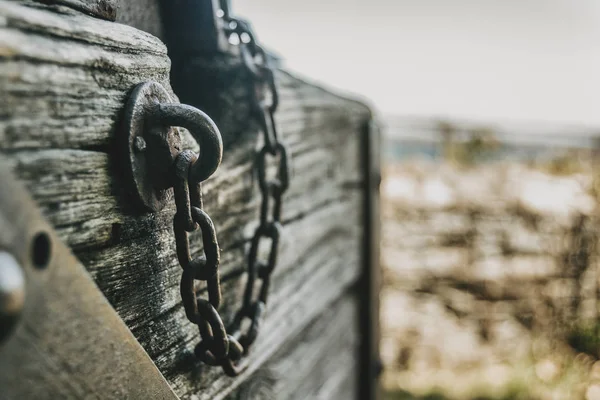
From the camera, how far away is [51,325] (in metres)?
0.51

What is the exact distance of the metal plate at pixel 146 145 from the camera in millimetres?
678

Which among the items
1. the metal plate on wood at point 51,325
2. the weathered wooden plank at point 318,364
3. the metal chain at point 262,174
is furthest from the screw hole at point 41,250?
the weathered wooden plank at point 318,364

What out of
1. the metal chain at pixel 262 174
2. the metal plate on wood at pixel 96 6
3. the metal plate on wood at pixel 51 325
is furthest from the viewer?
the metal chain at pixel 262 174

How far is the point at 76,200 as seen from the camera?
24.2 inches

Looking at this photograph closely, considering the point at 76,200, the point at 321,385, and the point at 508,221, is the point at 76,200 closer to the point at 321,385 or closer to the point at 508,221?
the point at 321,385

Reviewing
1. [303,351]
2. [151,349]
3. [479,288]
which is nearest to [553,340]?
[479,288]

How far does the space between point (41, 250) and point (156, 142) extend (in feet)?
0.81

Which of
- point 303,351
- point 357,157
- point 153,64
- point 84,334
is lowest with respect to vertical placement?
point 303,351

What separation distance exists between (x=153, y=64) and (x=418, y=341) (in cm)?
563

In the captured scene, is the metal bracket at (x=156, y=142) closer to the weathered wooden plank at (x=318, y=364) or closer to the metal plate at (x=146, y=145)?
the metal plate at (x=146, y=145)

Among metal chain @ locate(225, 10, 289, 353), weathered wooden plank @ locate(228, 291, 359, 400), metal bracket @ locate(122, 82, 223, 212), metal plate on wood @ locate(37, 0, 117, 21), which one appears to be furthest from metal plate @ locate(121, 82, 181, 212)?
weathered wooden plank @ locate(228, 291, 359, 400)

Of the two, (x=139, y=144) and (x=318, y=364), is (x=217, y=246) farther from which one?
(x=318, y=364)

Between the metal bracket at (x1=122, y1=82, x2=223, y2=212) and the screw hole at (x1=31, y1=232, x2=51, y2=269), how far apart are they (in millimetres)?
192

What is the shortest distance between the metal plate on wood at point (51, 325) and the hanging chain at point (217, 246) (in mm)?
155
